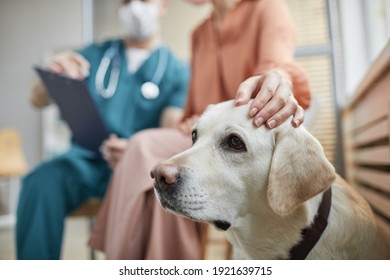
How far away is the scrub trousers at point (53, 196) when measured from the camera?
818mm

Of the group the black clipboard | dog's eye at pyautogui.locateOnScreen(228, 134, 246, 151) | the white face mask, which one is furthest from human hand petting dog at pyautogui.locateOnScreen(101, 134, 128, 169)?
dog's eye at pyautogui.locateOnScreen(228, 134, 246, 151)

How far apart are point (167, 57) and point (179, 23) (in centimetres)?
9

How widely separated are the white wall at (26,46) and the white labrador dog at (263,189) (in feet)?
1.66

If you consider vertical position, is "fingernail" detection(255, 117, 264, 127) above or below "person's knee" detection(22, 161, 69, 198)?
above

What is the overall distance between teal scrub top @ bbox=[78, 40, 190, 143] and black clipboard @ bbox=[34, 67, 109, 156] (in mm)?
44

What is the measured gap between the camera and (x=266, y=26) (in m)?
0.59

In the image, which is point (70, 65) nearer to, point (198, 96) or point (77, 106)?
point (77, 106)

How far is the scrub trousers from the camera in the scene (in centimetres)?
82

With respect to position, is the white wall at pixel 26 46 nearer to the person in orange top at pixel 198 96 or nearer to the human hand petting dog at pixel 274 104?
the person in orange top at pixel 198 96

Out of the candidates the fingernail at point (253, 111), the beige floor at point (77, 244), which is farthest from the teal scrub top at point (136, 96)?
the fingernail at point (253, 111)

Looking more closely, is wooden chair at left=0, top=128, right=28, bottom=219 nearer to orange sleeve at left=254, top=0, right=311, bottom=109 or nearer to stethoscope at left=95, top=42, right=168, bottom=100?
stethoscope at left=95, top=42, right=168, bottom=100

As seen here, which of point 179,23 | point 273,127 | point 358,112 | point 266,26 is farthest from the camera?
point 179,23

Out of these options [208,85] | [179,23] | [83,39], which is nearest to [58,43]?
[83,39]
